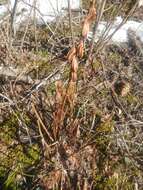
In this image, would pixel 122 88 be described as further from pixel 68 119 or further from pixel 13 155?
pixel 13 155

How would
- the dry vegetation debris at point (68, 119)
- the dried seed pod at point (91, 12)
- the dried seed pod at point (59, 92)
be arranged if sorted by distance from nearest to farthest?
the dried seed pod at point (91, 12), the dried seed pod at point (59, 92), the dry vegetation debris at point (68, 119)

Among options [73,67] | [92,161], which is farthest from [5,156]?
[73,67]

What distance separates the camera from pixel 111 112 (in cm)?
229

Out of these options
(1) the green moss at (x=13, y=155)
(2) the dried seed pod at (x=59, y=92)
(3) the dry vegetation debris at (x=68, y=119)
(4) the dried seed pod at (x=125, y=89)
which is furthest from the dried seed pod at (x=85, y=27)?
(4) the dried seed pod at (x=125, y=89)

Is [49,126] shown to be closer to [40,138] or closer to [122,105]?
[40,138]

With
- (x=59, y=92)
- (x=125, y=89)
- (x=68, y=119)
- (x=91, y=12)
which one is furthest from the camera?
(x=125, y=89)

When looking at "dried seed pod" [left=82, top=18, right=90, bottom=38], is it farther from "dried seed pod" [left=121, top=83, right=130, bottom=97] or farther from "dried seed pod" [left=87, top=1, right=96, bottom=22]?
"dried seed pod" [left=121, top=83, right=130, bottom=97]

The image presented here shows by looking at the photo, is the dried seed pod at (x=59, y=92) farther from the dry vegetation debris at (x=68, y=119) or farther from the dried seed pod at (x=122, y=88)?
the dried seed pod at (x=122, y=88)

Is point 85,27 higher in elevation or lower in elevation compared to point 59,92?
higher

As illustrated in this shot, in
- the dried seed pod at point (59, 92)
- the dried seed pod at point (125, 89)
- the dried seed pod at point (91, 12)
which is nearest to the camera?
the dried seed pod at point (91, 12)

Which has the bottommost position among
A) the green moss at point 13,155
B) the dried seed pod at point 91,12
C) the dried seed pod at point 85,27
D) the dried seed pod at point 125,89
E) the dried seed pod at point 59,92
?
the green moss at point 13,155

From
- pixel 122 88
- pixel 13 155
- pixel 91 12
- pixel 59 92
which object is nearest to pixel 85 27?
pixel 91 12

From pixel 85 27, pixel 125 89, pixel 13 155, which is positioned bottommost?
pixel 13 155

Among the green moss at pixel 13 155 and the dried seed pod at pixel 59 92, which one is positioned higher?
the dried seed pod at pixel 59 92
